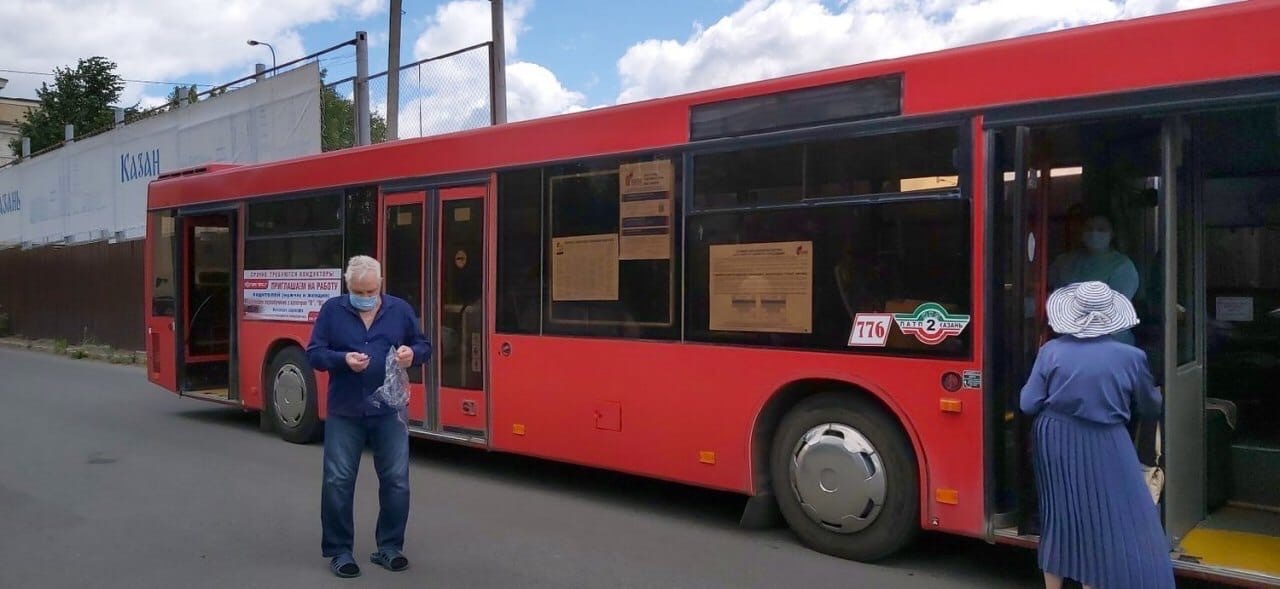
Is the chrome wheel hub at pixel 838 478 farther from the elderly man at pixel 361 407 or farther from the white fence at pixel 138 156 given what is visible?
the white fence at pixel 138 156

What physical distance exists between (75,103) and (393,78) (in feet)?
110

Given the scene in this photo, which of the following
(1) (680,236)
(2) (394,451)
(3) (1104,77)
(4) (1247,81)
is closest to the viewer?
(4) (1247,81)

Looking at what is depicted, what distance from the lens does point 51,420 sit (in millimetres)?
11547

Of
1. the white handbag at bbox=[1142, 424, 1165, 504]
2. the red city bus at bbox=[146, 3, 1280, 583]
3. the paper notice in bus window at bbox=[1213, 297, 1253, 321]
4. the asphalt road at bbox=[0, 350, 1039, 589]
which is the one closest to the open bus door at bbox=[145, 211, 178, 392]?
the asphalt road at bbox=[0, 350, 1039, 589]

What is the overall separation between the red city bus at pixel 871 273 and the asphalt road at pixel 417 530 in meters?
0.39

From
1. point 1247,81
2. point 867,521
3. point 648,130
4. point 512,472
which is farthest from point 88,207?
point 1247,81

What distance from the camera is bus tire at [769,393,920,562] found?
17.4 ft

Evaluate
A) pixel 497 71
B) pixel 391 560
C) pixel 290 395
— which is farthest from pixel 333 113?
pixel 391 560

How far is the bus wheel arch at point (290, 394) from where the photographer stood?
944 centimetres

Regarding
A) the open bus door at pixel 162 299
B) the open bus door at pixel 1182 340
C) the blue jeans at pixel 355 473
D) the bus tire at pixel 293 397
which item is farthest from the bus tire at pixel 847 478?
the open bus door at pixel 162 299

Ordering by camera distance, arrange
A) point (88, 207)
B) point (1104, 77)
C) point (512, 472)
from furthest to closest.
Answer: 1. point (88, 207)
2. point (512, 472)
3. point (1104, 77)

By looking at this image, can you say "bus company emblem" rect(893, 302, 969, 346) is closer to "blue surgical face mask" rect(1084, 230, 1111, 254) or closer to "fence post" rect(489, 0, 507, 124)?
"blue surgical face mask" rect(1084, 230, 1111, 254)

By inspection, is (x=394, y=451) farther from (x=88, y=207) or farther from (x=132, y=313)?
(x=88, y=207)

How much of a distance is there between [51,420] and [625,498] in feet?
26.9
